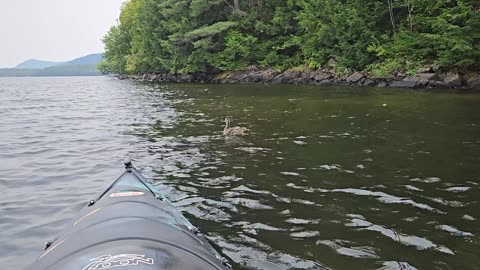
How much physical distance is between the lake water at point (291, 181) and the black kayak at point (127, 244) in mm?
1368

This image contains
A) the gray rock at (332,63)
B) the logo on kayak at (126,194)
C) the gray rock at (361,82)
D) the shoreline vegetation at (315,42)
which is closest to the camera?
the logo on kayak at (126,194)

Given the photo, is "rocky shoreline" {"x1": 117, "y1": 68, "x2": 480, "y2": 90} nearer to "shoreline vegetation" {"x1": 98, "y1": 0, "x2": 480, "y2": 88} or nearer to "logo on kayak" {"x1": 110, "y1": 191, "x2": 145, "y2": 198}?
"shoreline vegetation" {"x1": 98, "y1": 0, "x2": 480, "y2": 88}

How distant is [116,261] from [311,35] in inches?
1252

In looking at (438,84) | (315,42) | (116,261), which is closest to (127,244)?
(116,261)

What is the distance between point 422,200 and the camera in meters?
5.98

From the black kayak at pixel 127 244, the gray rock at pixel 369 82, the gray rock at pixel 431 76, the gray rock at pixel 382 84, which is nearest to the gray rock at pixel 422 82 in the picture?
the gray rock at pixel 431 76

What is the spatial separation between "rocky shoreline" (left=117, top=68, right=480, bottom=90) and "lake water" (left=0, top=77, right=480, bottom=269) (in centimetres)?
674

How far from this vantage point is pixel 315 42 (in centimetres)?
3105

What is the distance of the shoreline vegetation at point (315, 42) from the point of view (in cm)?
2117

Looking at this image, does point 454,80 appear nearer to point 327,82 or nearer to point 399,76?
point 399,76

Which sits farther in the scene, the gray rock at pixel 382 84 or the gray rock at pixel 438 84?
the gray rock at pixel 382 84

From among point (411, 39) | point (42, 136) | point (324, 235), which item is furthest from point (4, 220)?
point (411, 39)

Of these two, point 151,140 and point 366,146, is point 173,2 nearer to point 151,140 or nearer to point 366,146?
point 151,140

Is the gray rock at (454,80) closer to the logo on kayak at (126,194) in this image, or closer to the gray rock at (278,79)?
the gray rock at (278,79)
